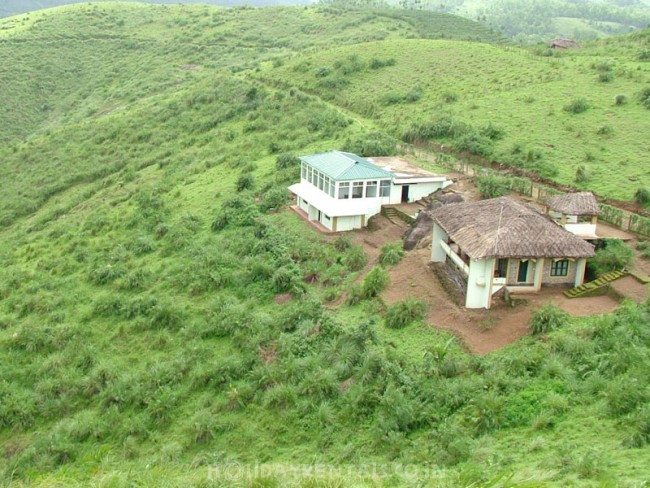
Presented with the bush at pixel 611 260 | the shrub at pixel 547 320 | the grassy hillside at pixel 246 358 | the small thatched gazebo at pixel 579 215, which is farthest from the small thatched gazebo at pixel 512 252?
the grassy hillside at pixel 246 358

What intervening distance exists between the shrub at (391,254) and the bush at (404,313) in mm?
3658

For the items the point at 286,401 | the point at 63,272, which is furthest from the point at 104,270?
the point at 286,401

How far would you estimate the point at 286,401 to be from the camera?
1708 cm

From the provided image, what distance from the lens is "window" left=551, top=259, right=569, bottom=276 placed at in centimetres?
2006

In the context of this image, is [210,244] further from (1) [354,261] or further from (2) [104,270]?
(1) [354,261]

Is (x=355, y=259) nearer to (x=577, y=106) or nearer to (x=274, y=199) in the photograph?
(x=274, y=199)

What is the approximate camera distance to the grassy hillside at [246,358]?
12.8m

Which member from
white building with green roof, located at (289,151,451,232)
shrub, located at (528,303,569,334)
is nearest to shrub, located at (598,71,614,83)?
white building with green roof, located at (289,151,451,232)

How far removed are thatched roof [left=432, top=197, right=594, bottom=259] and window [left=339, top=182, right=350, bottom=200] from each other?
6172 mm

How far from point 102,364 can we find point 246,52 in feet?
186

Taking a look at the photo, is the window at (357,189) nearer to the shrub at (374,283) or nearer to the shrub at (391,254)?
the shrub at (391,254)

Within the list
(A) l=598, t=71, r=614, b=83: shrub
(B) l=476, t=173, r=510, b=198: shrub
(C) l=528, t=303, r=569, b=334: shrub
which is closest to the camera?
(C) l=528, t=303, r=569, b=334: shrub

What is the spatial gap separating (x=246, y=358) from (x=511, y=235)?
8.56 metres

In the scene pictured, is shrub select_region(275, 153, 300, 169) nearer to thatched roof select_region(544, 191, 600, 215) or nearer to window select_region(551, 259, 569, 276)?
thatched roof select_region(544, 191, 600, 215)
